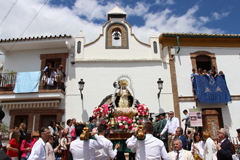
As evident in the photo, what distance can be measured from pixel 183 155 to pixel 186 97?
25.4 feet

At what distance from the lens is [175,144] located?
3.57m

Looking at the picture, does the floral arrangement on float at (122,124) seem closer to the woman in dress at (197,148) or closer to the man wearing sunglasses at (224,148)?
the woman in dress at (197,148)

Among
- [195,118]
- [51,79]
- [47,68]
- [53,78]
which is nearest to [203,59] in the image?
[195,118]

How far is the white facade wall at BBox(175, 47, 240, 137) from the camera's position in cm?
1080

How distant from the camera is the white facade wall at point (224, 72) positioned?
10.8 metres

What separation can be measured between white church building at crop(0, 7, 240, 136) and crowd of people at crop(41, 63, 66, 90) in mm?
223

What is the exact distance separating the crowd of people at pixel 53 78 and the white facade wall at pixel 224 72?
648cm

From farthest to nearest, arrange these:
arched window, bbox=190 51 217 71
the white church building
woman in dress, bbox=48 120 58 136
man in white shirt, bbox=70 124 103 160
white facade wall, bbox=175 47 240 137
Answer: arched window, bbox=190 51 217 71 < white facade wall, bbox=175 47 240 137 < the white church building < woman in dress, bbox=48 120 58 136 < man in white shirt, bbox=70 124 103 160

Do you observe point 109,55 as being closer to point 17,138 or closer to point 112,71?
point 112,71

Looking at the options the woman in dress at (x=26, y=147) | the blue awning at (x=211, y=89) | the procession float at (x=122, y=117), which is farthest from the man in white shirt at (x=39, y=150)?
the blue awning at (x=211, y=89)

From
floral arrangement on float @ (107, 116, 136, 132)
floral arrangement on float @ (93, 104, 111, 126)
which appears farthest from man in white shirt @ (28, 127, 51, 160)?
floral arrangement on float @ (93, 104, 111, 126)

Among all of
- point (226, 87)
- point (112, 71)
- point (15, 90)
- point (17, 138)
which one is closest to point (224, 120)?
point (226, 87)

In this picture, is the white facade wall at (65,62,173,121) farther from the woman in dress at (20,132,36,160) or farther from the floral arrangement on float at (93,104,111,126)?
the woman in dress at (20,132,36,160)

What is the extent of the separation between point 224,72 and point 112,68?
661cm
